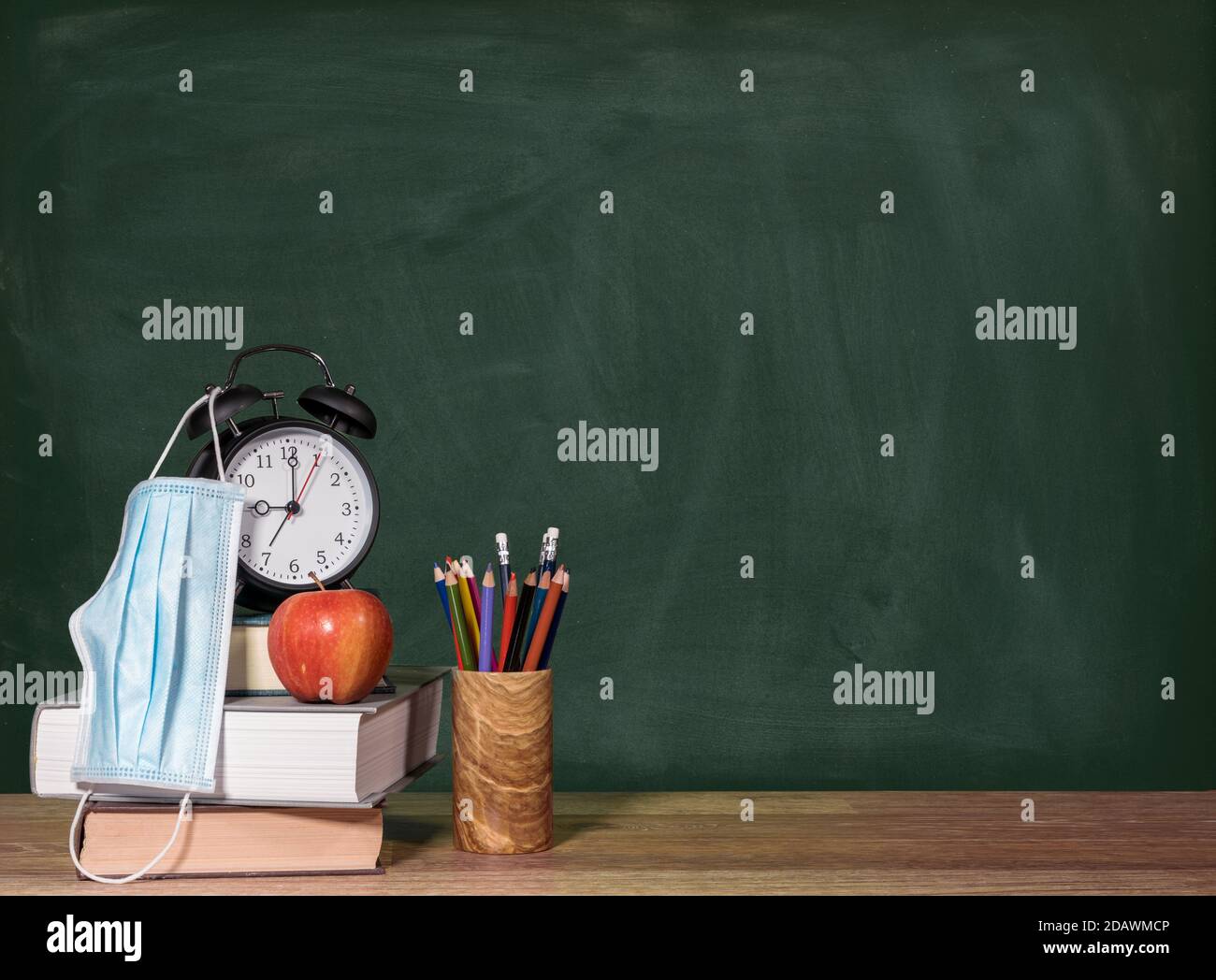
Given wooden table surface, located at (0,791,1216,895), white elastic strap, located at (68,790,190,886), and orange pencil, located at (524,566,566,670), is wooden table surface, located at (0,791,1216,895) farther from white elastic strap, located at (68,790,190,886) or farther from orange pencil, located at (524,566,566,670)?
orange pencil, located at (524,566,566,670)

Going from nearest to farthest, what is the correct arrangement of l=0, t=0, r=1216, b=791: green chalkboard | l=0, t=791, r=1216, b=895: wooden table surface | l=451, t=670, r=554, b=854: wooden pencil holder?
l=0, t=791, r=1216, b=895: wooden table surface
l=451, t=670, r=554, b=854: wooden pencil holder
l=0, t=0, r=1216, b=791: green chalkboard

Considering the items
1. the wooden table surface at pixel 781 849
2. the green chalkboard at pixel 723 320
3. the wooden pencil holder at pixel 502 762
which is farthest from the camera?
the green chalkboard at pixel 723 320

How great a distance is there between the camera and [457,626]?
3.74 ft

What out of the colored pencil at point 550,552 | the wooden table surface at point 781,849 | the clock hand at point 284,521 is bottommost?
the wooden table surface at point 781,849

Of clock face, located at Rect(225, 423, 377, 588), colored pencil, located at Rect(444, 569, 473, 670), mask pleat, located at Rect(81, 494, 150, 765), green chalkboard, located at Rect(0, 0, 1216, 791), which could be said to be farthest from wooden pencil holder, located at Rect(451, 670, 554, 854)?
green chalkboard, located at Rect(0, 0, 1216, 791)

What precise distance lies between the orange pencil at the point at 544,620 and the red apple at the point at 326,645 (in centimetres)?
15

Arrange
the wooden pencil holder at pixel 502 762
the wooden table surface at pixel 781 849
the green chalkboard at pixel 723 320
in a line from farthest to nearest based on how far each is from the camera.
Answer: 1. the green chalkboard at pixel 723 320
2. the wooden pencil holder at pixel 502 762
3. the wooden table surface at pixel 781 849

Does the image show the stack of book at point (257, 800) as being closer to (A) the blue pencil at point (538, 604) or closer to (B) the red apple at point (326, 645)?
(B) the red apple at point (326, 645)

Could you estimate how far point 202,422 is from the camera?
117cm

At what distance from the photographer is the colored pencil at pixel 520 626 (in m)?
1.15

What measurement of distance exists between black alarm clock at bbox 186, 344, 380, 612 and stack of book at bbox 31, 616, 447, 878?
14cm

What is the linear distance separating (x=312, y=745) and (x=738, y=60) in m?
1.08

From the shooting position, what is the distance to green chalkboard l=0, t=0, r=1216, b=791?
1595 millimetres

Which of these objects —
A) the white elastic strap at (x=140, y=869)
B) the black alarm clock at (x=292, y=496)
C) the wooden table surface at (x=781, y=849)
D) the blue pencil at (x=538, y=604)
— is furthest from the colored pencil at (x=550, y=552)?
the white elastic strap at (x=140, y=869)
